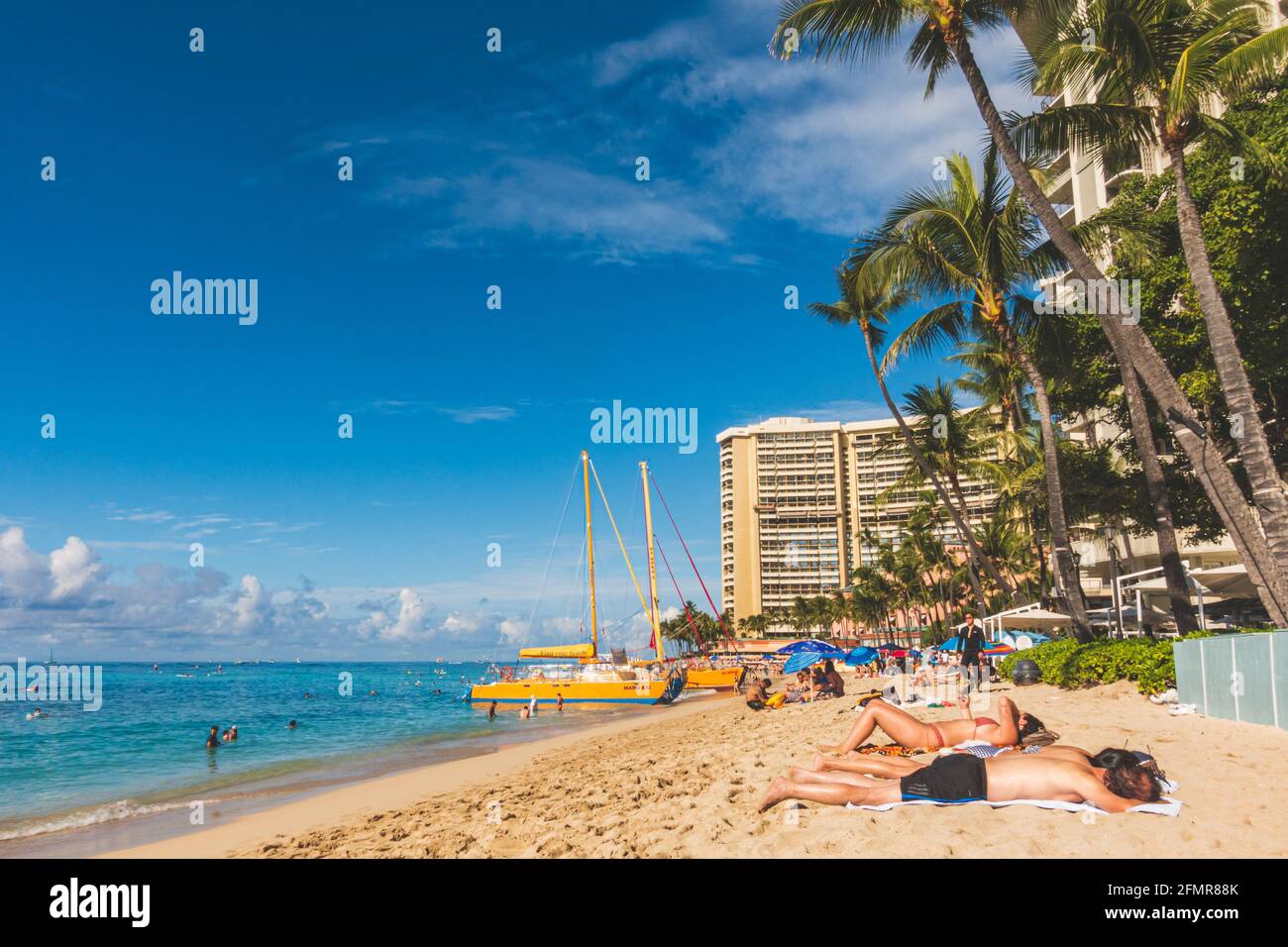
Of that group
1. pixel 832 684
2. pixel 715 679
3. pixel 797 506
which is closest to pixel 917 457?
pixel 832 684

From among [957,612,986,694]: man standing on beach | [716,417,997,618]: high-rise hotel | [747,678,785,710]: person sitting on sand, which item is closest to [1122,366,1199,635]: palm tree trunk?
[957,612,986,694]: man standing on beach

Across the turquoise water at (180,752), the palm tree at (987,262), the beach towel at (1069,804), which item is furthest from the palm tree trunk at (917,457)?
the beach towel at (1069,804)

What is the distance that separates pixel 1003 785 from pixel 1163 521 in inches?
480

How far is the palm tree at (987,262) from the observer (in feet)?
61.7

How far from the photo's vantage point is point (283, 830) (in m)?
11.0

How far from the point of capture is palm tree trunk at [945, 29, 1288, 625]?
1185 cm

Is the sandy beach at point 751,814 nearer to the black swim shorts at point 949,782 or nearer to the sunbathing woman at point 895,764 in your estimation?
the black swim shorts at point 949,782

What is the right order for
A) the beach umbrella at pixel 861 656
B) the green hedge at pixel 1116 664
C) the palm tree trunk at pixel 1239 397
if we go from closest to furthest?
1. the palm tree trunk at pixel 1239 397
2. the green hedge at pixel 1116 664
3. the beach umbrella at pixel 861 656

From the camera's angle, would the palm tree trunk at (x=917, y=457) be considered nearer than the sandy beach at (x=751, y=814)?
No

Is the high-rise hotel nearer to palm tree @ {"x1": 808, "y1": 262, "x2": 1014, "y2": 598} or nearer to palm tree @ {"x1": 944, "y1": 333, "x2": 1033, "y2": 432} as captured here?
palm tree @ {"x1": 944, "y1": 333, "x2": 1033, "y2": 432}

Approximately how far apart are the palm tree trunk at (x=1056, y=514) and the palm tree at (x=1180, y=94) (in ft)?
15.2

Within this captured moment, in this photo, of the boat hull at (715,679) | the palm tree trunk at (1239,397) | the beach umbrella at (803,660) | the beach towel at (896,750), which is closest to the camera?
the beach towel at (896,750)
